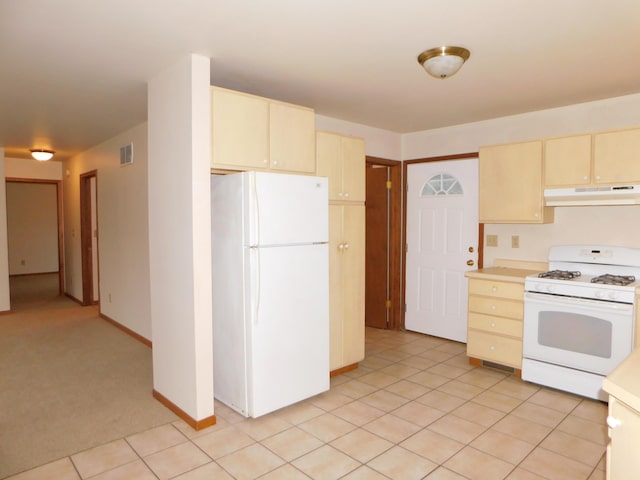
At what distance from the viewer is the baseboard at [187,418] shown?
278 centimetres

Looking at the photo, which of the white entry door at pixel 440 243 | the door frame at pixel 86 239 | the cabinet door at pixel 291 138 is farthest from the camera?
the door frame at pixel 86 239

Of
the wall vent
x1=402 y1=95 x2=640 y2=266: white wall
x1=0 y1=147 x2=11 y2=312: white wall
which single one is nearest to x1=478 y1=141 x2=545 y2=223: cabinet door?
x1=402 y1=95 x2=640 y2=266: white wall

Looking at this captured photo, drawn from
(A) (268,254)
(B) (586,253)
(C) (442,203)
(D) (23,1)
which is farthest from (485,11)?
(C) (442,203)

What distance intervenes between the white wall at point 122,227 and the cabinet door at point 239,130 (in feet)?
6.79

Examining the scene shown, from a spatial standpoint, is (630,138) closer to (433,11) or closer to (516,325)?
(516,325)

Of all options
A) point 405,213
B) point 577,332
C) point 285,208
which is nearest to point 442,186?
point 405,213

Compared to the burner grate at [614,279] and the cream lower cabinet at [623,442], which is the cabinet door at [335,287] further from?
the cream lower cabinet at [623,442]

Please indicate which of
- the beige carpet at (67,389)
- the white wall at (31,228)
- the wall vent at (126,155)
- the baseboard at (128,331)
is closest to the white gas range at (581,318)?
the beige carpet at (67,389)

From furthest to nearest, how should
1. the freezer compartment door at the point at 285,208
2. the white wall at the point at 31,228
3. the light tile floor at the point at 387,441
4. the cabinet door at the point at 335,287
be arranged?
1. the white wall at the point at 31,228
2. the cabinet door at the point at 335,287
3. the freezer compartment door at the point at 285,208
4. the light tile floor at the point at 387,441

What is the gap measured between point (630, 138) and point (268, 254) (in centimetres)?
280

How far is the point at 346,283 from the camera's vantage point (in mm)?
3713

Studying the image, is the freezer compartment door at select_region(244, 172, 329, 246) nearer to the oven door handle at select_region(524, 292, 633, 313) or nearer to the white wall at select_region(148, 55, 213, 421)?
the white wall at select_region(148, 55, 213, 421)

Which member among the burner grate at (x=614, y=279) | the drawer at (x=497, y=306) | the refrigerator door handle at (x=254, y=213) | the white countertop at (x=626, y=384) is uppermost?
the refrigerator door handle at (x=254, y=213)

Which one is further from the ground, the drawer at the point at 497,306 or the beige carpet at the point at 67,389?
the drawer at the point at 497,306
